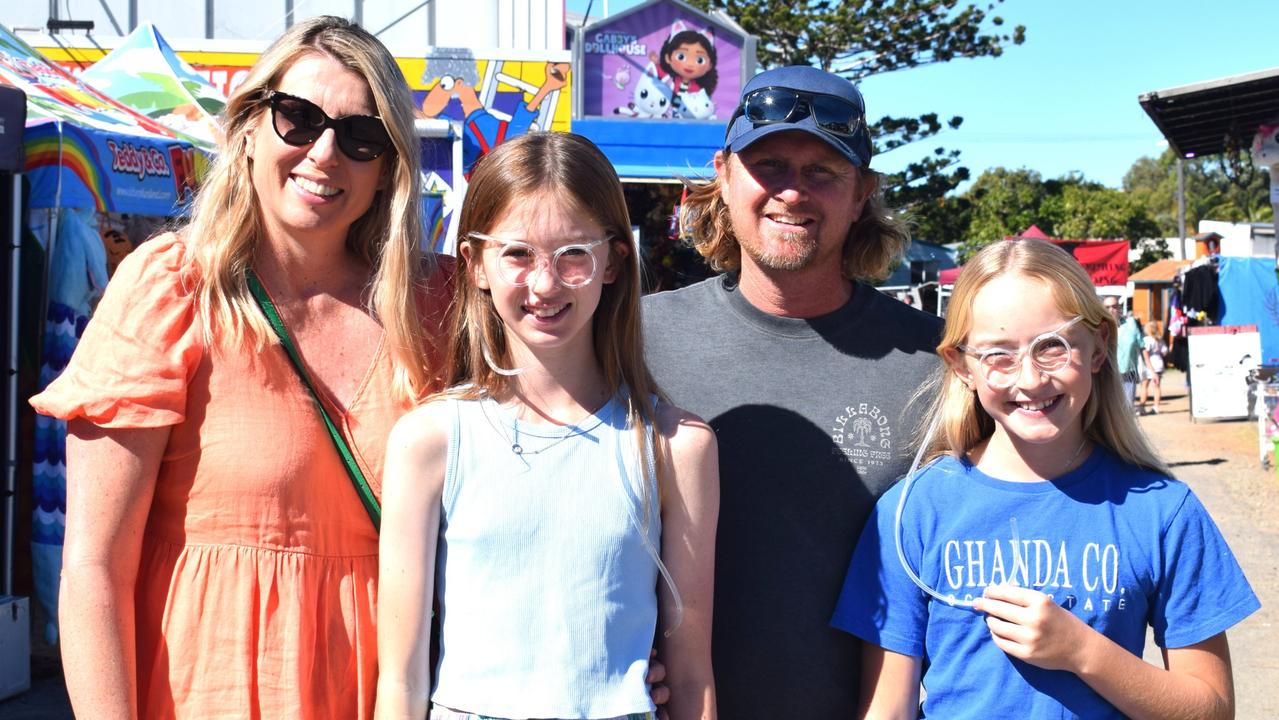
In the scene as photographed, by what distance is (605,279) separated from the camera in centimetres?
197

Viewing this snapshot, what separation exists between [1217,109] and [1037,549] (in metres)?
8.02

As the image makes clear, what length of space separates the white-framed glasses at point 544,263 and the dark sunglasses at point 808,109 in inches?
26.8

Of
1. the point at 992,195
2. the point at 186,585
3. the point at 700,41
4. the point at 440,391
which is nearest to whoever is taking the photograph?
the point at 186,585

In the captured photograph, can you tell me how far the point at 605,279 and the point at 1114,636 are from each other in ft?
3.83

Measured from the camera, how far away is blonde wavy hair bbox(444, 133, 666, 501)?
188cm

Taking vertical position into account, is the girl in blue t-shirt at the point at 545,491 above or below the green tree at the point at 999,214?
below

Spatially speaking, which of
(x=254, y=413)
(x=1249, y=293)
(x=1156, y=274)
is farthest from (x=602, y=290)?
(x=1156, y=274)

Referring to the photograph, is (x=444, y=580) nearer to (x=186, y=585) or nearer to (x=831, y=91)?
(x=186, y=585)

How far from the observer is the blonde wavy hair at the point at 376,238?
6.04 ft

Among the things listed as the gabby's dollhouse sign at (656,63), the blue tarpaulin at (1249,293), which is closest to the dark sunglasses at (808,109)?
the gabby's dollhouse sign at (656,63)

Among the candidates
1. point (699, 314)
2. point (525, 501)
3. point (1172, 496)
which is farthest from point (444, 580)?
point (1172, 496)

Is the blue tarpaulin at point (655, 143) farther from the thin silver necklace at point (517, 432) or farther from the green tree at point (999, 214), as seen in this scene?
the green tree at point (999, 214)

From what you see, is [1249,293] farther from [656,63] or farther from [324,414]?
[324,414]

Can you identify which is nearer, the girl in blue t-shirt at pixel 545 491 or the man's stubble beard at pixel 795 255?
the girl in blue t-shirt at pixel 545 491
